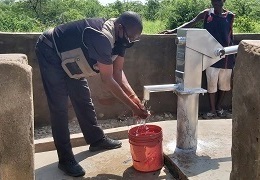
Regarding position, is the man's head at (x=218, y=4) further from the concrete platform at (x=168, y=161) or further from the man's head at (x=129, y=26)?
the man's head at (x=129, y=26)

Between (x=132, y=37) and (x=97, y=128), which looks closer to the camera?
(x=132, y=37)

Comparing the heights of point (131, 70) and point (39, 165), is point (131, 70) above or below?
above

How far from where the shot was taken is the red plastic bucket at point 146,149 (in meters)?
3.02

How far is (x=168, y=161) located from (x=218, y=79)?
2404 millimetres

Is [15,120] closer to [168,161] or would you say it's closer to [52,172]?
[52,172]

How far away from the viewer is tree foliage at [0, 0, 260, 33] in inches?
540

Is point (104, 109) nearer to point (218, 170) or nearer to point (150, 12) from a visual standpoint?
point (218, 170)

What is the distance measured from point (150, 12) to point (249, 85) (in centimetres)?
2312

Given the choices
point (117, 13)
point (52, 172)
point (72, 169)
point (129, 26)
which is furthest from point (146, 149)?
point (117, 13)

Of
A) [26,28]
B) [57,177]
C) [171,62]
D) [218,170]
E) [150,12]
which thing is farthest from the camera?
[150,12]

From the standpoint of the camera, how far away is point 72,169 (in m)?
3.17

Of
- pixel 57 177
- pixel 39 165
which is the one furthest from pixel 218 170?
pixel 39 165

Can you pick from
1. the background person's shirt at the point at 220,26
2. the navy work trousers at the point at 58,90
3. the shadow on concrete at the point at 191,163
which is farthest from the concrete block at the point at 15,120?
the background person's shirt at the point at 220,26

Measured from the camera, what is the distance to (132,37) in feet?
10.1
